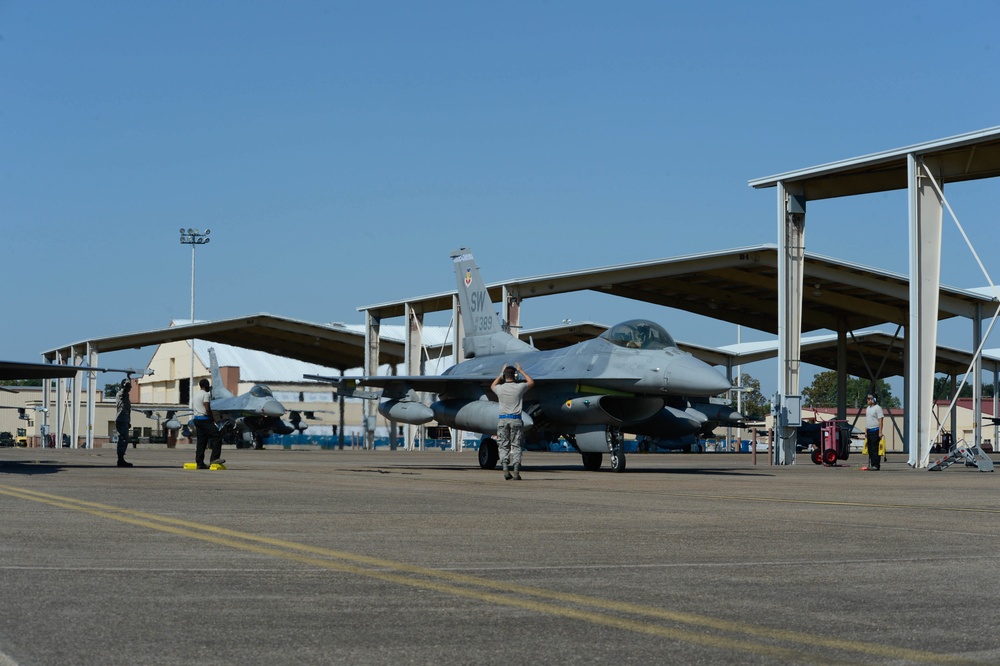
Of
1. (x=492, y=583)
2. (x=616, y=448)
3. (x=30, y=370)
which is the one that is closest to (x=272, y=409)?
(x=30, y=370)

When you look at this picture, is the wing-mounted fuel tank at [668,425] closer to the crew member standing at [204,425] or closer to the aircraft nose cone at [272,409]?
the crew member standing at [204,425]

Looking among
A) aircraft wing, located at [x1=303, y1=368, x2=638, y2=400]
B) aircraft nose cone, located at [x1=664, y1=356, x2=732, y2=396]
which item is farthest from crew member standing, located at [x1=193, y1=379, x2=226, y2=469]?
aircraft nose cone, located at [x1=664, y1=356, x2=732, y2=396]

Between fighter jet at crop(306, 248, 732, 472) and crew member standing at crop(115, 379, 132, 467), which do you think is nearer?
fighter jet at crop(306, 248, 732, 472)

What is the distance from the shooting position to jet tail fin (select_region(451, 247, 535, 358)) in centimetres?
2555

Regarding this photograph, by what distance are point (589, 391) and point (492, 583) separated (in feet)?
49.9

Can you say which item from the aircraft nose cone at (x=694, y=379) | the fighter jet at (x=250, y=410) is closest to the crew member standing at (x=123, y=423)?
the aircraft nose cone at (x=694, y=379)

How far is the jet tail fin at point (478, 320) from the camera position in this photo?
25547 millimetres

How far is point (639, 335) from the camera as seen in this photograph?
20.8 m

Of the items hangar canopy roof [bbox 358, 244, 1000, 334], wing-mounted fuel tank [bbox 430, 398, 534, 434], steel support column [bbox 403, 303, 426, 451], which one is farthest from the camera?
steel support column [bbox 403, 303, 426, 451]

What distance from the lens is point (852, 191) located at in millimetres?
28656

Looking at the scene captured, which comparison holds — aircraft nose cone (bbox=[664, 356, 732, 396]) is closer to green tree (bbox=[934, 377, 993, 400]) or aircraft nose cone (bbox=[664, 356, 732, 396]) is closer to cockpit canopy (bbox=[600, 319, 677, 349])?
cockpit canopy (bbox=[600, 319, 677, 349])

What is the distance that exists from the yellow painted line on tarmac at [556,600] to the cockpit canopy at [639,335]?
13.3 meters

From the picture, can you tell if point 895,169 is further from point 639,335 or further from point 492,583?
point 492,583

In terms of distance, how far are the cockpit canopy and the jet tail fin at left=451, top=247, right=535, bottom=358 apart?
436 cm
